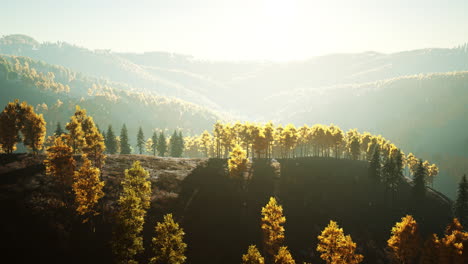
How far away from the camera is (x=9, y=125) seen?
2576 inches

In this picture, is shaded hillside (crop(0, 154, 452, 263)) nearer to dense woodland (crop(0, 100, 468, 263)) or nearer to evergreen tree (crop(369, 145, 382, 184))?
dense woodland (crop(0, 100, 468, 263))

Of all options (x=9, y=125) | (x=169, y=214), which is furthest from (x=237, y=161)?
(x=9, y=125)

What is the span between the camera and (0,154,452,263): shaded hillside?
41281 mm

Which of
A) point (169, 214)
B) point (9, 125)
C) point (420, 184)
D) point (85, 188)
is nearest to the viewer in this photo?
point (169, 214)

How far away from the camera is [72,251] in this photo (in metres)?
39.7

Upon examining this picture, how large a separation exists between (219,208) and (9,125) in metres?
54.6

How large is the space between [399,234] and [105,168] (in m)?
63.6

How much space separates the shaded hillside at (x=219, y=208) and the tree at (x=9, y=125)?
17.0 ft

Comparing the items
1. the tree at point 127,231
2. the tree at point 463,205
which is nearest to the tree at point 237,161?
the tree at point 127,231

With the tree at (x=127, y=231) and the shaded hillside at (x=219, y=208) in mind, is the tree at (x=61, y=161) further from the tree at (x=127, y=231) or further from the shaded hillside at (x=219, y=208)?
the tree at (x=127, y=231)

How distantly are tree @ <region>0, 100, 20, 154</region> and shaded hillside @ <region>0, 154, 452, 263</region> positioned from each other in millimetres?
5191

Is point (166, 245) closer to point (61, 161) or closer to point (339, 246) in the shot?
point (339, 246)

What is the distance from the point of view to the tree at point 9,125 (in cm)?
6488

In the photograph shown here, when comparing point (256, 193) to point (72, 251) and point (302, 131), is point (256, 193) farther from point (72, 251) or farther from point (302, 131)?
point (302, 131)
